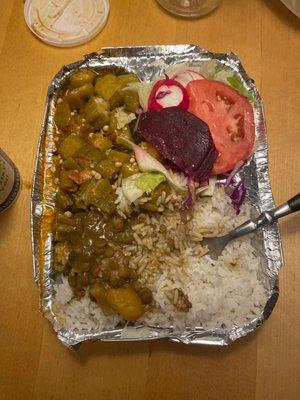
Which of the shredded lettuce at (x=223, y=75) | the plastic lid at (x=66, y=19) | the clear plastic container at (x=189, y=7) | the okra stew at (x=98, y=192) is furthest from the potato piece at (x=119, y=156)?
the clear plastic container at (x=189, y=7)

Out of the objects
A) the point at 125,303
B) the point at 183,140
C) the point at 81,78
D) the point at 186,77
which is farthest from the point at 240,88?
the point at 125,303

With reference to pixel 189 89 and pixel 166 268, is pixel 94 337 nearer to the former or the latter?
pixel 166 268

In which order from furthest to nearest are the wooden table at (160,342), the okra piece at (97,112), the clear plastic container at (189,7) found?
the clear plastic container at (189,7), the okra piece at (97,112), the wooden table at (160,342)

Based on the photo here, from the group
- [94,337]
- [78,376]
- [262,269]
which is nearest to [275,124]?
[262,269]

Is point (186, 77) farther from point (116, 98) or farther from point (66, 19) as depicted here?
point (66, 19)

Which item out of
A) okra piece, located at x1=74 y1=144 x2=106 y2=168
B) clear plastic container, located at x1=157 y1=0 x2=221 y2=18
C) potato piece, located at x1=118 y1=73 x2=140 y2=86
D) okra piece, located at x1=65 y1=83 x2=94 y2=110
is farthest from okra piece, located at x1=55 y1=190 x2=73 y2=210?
clear plastic container, located at x1=157 y1=0 x2=221 y2=18

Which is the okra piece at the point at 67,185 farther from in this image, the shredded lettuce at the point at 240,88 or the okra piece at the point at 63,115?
the shredded lettuce at the point at 240,88
